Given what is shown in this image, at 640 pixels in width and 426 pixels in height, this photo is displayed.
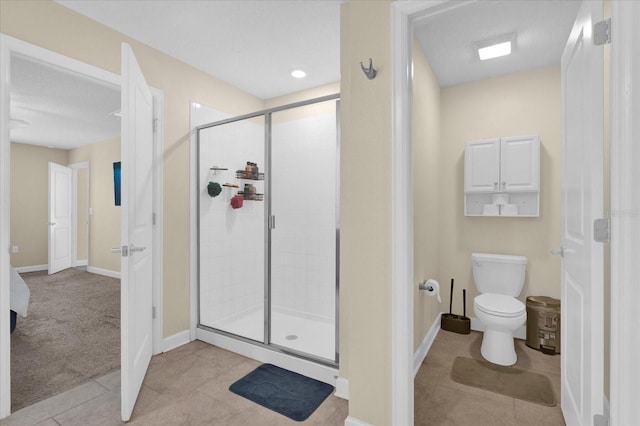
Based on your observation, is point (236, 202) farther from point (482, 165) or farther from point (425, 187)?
point (482, 165)

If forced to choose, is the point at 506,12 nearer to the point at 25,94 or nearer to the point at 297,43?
the point at 297,43

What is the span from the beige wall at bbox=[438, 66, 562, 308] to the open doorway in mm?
3055

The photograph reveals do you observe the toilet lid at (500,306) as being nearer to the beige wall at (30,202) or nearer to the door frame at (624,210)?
the door frame at (624,210)

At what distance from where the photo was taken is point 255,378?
7.25 feet

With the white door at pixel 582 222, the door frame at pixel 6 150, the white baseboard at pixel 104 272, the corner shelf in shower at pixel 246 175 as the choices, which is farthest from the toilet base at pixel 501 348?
the white baseboard at pixel 104 272

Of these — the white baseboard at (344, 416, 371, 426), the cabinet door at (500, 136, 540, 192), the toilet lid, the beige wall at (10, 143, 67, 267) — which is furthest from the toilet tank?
the beige wall at (10, 143, 67, 267)

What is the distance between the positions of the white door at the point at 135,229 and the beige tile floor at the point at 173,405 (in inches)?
4.4

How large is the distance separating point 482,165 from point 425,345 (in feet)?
5.72

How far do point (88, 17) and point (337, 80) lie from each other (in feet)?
6.77

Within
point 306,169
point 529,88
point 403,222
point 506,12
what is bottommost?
point 403,222

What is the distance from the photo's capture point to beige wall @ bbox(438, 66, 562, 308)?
2.87 meters

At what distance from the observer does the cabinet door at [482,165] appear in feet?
9.79

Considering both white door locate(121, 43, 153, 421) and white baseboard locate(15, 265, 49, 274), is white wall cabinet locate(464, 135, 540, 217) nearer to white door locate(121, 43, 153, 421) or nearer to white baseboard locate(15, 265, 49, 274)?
white door locate(121, 43, 153, 421)

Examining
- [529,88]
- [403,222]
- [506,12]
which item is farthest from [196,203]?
[529,88]
